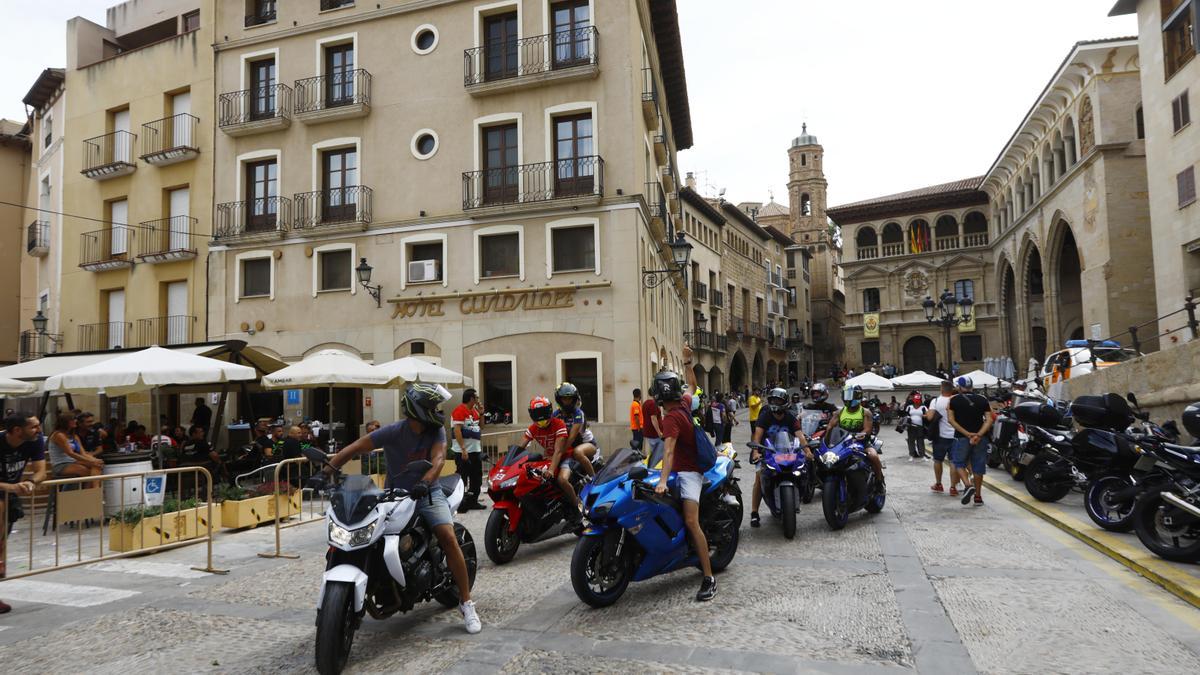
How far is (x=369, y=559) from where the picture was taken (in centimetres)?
452

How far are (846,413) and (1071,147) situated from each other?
2943cm

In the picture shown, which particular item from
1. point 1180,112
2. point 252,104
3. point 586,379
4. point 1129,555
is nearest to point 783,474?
point 1129,555

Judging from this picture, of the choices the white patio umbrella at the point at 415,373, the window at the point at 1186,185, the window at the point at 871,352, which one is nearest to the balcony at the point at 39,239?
the white patio umbrella at the point at 415,373

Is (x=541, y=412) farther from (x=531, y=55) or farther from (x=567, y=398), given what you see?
(x=531, y=55)

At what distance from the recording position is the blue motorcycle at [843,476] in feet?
27.2

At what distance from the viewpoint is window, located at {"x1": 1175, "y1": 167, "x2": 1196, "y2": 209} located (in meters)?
20.7

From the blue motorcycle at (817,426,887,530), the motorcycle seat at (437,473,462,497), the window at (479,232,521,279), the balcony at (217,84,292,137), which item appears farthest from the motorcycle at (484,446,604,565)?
the balcony at (217,84,292,137)

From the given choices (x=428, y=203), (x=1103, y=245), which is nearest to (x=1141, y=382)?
(x=428, y=203)

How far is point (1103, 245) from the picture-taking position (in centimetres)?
2925

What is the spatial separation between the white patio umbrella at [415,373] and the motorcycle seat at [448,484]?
10.3 metres

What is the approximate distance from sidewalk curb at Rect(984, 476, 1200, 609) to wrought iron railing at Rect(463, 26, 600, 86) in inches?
594

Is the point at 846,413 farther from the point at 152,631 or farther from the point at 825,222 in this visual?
the point at 825,222

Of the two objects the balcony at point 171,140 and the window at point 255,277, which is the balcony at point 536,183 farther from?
the balcony at point 171,140

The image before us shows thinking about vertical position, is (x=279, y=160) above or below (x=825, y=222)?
below
